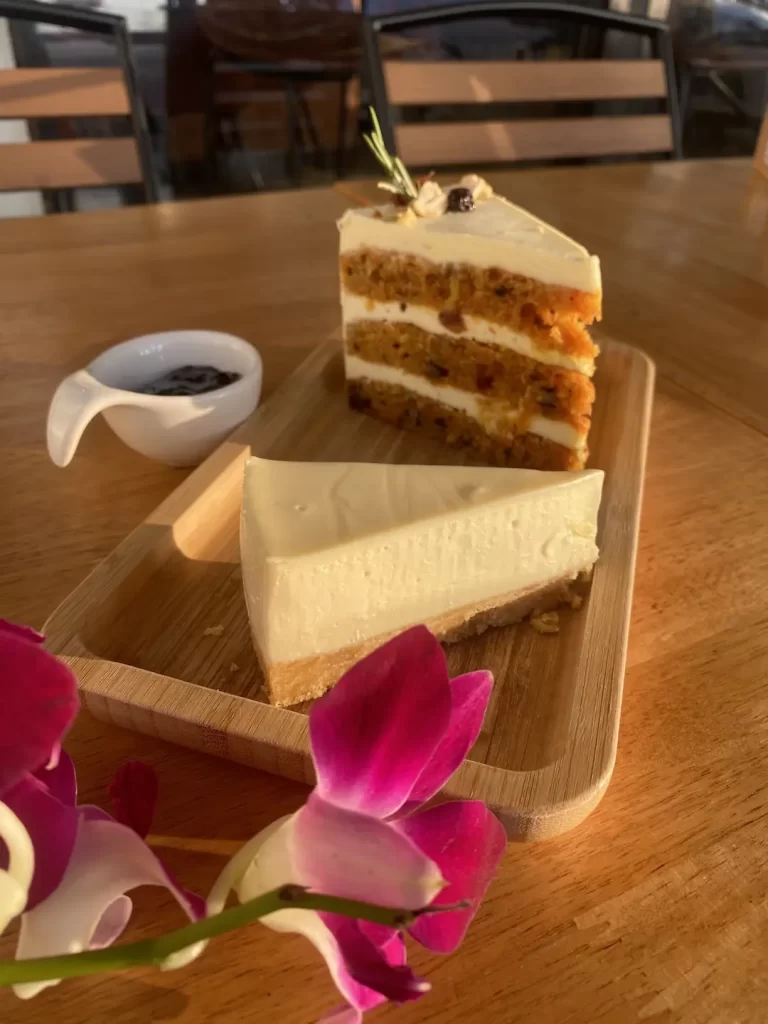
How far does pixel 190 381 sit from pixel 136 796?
2.02 ft

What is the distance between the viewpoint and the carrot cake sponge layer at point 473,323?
41.3 inches

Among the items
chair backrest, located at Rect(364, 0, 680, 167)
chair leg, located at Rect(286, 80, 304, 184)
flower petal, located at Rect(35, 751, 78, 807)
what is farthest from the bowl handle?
chair leg, located at Rect(286, 80, 304, 184)

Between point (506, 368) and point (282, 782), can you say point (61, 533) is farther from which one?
point (506, 368)

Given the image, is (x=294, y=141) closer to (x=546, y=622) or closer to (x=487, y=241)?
(x=487, y=241)

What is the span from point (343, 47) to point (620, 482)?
3639mm

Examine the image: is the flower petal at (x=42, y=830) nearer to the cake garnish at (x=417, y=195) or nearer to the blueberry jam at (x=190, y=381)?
the blueberry jam at (x=190, y=381)

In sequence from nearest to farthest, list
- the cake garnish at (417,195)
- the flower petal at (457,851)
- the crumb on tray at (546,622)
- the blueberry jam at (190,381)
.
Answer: the flower petal at (457,851) → the crumb on tray at (546,622) → the blueberry jam at (190,381) → the cake garnish at (417,195)

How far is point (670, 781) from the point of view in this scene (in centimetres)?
63

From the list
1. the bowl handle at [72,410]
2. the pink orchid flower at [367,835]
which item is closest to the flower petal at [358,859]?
the pink orchid flower at [367,835]

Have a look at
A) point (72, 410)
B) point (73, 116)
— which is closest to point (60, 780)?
point (72, 410)

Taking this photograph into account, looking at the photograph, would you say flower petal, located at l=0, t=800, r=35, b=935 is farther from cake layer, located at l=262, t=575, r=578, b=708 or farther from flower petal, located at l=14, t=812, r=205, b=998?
cake layer, located at l=262, t=575, r=578, b=708

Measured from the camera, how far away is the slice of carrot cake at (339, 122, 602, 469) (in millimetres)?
1049

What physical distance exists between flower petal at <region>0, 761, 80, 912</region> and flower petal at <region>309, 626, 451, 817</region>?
0.51 ft

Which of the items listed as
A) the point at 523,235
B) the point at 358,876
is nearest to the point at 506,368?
the point at 523,235
